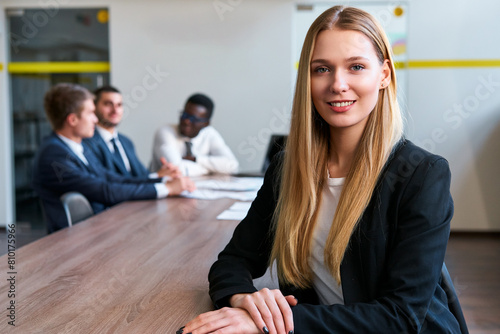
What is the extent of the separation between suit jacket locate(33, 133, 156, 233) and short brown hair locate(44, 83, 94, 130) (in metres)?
0.23

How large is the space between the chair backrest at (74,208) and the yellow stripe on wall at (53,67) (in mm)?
3787

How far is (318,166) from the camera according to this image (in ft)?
4.47

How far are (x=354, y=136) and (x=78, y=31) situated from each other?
5.48 m

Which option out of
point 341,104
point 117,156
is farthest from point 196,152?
point 341,104

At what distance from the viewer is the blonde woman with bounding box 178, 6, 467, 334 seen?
1.11m

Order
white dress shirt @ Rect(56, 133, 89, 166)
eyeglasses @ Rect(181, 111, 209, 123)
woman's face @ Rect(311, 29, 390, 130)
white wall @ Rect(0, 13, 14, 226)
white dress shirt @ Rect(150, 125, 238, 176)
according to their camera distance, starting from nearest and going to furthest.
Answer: woman's face @ Rect(311, 29, 390, 130), white dress shirt @ Rect(56, 133, 89, 166), white dress shirt @ Rect(150, 125, 238, 176), eyeglasses @ Rect(181, 111, 209, 123), white wall @ Rect(0, 13, 14, 226)

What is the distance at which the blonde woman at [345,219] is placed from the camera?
3.63ft

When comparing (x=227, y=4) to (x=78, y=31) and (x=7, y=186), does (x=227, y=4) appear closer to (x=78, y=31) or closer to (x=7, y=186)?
(x=78, y=31)

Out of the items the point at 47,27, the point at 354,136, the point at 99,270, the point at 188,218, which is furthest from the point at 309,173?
the point at 47,27

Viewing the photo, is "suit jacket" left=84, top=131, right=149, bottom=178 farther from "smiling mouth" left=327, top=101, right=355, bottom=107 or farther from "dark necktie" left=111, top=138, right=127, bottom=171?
"smiling mouth" left=327, top=101, right=355, bottom=107

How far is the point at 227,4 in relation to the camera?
19.3ft

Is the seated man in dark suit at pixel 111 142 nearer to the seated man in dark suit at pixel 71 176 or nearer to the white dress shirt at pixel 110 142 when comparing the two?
the white dress shirt at pixel 110 142

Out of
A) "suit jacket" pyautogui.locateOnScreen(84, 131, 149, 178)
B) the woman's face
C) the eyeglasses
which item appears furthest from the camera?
the eyeglasses

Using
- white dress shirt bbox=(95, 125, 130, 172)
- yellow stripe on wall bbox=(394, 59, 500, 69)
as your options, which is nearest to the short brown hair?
white dress shirt bbox=(95, 125, 130, 172)
